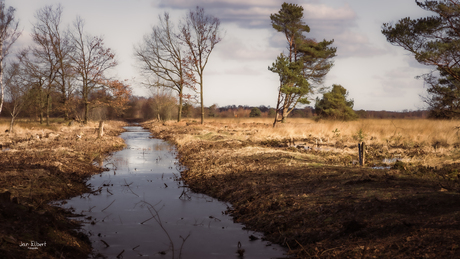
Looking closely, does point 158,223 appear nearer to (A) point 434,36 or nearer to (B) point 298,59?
(A) point 434,36

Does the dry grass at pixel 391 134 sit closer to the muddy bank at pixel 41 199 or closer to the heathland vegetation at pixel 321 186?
the heathland vegetation at pixel 321 186

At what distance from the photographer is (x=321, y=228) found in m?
5.03

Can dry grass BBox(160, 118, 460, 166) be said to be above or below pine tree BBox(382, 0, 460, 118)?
below

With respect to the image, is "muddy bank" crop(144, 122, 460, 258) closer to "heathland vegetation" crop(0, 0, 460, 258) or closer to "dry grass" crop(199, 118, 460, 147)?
"heathland vegetation" crop(0, 0, 460, 258)

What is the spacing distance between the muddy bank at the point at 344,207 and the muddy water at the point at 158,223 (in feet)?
1.45

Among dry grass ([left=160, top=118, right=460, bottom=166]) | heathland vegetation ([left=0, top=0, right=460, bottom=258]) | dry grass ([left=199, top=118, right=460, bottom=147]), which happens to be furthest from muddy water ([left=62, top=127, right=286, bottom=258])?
dry grass ([left=199, top=118, right=460, bottom=147])

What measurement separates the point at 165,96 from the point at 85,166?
41.1 metres

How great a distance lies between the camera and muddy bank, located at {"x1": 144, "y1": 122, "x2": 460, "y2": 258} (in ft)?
13.0

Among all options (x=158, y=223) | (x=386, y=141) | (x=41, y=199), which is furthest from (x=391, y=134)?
(x=41, y=199)

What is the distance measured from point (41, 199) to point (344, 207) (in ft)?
20.2

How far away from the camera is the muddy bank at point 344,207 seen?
3973 mm

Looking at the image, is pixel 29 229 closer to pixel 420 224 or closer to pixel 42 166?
pixel 420 224

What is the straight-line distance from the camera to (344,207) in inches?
216

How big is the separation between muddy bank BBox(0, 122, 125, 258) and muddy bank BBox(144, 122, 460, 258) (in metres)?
3.13
